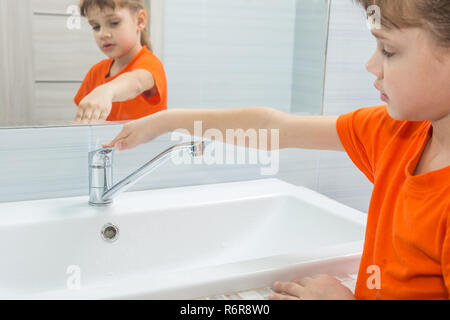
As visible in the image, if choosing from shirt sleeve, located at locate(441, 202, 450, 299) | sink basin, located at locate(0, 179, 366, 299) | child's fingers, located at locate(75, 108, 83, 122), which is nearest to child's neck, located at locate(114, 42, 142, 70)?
child's fingers, located at locate(75, 108, 83, 122)

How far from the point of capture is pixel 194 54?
105 centimetres

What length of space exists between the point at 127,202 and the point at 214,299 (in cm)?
Answer: 38

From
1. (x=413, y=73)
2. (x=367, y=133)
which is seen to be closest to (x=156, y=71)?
(x=367, y=133)

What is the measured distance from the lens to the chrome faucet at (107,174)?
0.92m

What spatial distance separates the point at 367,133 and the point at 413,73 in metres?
0.19

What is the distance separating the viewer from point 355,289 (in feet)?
2.42

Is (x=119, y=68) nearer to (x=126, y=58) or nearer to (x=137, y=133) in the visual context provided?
(x=126, y=58)

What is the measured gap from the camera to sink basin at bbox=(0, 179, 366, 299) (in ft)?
2.61

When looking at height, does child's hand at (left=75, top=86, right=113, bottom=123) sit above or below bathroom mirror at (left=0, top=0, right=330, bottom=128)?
below

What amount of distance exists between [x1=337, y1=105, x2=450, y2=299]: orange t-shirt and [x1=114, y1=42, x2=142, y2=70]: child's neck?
0.42 meters

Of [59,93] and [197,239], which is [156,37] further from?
[197,239]

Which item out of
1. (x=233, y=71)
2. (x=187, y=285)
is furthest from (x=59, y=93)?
(x=187, y=285)

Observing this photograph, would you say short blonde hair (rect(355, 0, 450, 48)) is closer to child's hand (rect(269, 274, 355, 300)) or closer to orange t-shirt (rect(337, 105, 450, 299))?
orange t-shirt (rect(337, 105, 450, 299))

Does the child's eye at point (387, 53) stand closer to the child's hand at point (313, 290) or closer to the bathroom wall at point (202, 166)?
the child's hand at point (313, 290)
